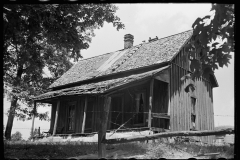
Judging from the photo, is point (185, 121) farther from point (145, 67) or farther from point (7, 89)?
point (7, 89)

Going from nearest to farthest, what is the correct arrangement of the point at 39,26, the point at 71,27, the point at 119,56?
the point at 39,26 → the point at 71,27 → the point at 119,56

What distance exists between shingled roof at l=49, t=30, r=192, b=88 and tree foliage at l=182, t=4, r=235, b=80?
29.4ft

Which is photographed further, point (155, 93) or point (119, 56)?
point (119, 56)

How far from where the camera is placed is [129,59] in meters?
20.2

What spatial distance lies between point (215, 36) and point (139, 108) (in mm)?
10646

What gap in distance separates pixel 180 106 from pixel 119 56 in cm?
711

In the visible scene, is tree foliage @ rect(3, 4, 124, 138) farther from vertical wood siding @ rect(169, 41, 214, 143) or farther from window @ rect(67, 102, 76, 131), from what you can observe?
window @ rect(67, 102, 76, 131)

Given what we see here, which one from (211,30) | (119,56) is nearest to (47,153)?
(211,30)

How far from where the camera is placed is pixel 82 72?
2341 cm

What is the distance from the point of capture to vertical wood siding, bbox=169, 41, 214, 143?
16844 mm

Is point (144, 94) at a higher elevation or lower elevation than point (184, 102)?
higher

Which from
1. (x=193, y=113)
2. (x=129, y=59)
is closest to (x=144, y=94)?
(x=193, y=113)

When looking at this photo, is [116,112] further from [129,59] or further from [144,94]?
[129,59]

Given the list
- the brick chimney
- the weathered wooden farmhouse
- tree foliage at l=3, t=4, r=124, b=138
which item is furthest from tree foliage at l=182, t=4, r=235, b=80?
the brick chimney
